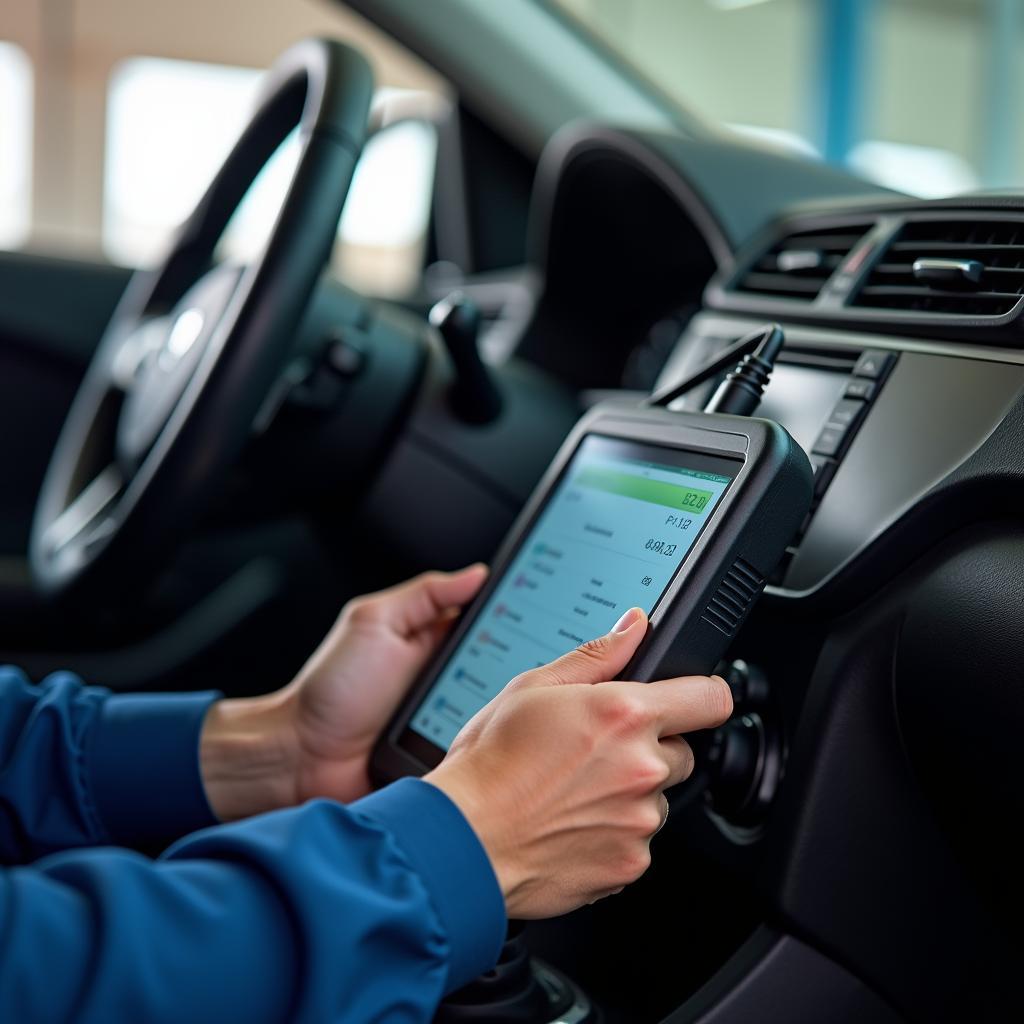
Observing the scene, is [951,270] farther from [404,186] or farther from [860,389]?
[404,186]

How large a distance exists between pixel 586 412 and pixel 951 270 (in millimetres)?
435

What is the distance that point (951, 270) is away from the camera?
2.10 ft

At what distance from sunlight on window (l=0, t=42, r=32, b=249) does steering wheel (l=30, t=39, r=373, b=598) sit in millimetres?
4476

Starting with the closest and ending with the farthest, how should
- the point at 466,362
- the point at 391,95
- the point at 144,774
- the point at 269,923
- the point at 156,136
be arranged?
the point at 269,923 → the point at 144,774 → the point at 466,362 → the point at 391,95 → the point at 156,136

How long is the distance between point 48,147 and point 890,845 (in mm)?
5835

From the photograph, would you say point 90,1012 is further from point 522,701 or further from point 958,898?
point 958,898

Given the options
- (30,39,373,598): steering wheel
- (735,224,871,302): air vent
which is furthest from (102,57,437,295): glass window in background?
(735,224,871,302): air vent

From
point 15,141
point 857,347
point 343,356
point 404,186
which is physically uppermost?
point 857,347

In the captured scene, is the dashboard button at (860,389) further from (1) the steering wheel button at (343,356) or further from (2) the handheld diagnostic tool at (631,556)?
(1) the steering wheel button at (343,356)

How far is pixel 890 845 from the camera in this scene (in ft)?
1.95

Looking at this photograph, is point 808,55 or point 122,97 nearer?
point 808,55

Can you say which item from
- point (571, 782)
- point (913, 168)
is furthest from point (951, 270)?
point (913, 168)

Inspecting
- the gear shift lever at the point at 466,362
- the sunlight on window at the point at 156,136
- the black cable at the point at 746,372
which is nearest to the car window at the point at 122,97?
the sunlight on window at the point at 156,136

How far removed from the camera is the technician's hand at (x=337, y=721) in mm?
754
